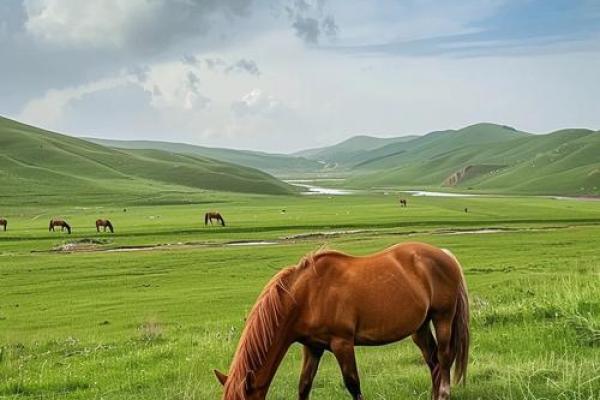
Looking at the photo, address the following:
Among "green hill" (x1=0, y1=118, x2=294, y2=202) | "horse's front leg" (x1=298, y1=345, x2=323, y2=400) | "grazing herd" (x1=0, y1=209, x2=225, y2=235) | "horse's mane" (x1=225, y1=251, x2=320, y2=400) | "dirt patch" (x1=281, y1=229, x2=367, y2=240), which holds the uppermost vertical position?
"green hill" (x1=0, y1=118, x2=294, y2=202)

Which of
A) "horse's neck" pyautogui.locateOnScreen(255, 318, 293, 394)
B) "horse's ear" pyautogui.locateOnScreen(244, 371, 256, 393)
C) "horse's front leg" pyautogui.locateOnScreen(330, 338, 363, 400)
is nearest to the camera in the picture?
"horse's ear" pyautogui.locateOnScreen(244, 371, 256, 393)

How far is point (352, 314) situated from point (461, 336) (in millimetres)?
1948

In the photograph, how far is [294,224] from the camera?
206 ft

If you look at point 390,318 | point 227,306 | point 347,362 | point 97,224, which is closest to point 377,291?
point 390,318

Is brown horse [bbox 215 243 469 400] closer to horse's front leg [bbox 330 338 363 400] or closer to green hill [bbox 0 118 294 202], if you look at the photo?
horse's front leg [bbox 330 338 363 400]

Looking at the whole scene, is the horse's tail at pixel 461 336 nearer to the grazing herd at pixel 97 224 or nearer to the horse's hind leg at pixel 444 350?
the horse's hind leg at pixel 444 350

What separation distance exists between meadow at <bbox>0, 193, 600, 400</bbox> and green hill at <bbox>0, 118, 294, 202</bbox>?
218 feet

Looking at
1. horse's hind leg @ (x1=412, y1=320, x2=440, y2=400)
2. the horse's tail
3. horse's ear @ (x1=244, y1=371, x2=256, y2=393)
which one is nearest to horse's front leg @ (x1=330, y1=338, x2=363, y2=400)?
horse's ear @ (x1=244, y1=371, x2=256, y2=393)

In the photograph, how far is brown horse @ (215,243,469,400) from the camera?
267 inches

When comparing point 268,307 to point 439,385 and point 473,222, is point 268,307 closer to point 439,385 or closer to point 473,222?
point 439,385

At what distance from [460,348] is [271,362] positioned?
8.99ft

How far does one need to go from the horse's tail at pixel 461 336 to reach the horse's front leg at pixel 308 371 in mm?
2006

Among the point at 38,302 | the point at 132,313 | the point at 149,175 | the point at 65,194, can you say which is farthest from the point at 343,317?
the point at 149,175

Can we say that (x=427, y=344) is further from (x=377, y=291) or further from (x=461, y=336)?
(x=377, y=291)
